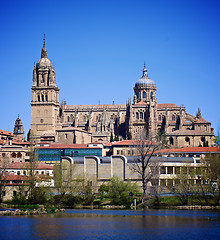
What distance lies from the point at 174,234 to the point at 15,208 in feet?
76.1

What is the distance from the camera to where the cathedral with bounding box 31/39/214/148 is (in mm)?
128000

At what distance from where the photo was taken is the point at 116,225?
156 ft

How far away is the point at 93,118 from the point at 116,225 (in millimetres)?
96475

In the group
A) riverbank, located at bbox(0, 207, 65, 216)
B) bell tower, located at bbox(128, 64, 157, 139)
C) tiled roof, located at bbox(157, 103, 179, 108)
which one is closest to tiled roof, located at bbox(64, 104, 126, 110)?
bell tower, located at bbox(128, 64, 157, 139)

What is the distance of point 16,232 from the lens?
43.8 metres

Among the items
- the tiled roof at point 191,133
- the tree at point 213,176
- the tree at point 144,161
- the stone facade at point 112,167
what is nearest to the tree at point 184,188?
the tree at point 213,176

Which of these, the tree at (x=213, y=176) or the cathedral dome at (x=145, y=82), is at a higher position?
the cathedral dome at (x=145, y=82)

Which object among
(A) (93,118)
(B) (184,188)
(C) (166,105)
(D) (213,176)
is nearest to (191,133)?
(C) (166,105)

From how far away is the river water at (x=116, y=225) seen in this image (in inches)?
1671

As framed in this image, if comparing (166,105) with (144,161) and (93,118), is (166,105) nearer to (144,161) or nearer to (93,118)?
(93,118)

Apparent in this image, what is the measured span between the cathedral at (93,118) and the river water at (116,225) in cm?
6959

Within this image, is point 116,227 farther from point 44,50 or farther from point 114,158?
point 44,50

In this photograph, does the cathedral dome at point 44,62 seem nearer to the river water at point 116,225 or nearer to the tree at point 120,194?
the tree at point 120,194

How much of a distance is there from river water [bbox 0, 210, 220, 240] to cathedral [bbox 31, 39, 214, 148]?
69.6m
